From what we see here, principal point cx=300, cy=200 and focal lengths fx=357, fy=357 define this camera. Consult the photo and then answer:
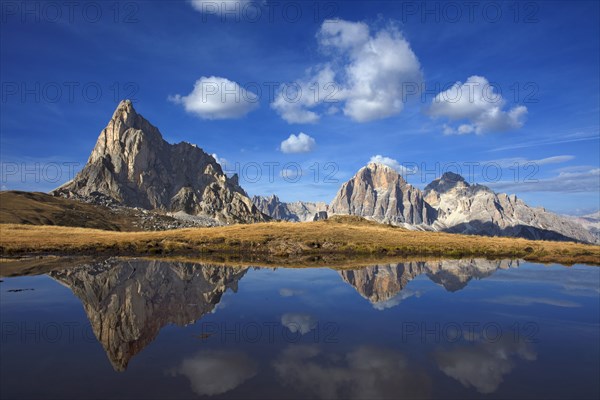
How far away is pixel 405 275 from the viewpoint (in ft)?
117

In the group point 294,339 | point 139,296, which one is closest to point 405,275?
point 294,339

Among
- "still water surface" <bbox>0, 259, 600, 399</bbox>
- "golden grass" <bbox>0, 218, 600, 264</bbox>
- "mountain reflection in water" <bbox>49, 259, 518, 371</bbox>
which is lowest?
"still water surface" <bbox>0, 259, 600, 399</bbox>

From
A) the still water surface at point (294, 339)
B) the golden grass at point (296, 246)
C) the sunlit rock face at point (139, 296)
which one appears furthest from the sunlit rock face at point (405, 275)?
the golden grass at point (296, 246)

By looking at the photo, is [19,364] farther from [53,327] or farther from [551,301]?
[551,301]

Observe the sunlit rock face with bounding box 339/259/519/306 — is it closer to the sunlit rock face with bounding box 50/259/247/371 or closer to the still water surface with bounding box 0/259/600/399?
the still water surface with bounding box 0/259/600/399

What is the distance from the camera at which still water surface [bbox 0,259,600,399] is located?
1159 centimetres

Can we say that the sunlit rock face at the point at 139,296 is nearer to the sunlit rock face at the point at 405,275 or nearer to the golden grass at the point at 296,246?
the sunlit rock face at the point at 405,275

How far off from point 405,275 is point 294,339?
2223 cm

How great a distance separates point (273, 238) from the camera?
64.9 meters

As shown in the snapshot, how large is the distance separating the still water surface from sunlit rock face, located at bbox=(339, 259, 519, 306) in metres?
0.35

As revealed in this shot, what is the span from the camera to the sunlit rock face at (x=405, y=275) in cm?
2769

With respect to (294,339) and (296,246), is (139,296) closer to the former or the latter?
(294,339)

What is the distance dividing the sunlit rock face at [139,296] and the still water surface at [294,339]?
120 mm

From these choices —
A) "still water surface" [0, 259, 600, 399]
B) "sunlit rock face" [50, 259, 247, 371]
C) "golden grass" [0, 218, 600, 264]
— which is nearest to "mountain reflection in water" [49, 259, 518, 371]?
"sunlit rock face" [50, 259, 247, 371]
